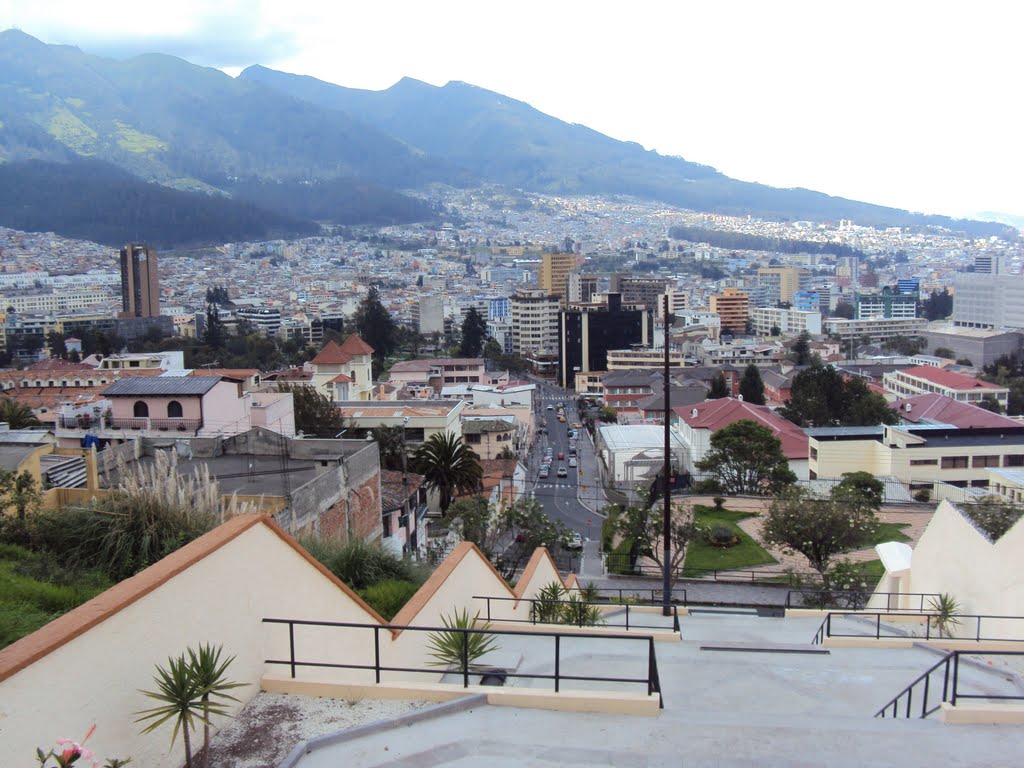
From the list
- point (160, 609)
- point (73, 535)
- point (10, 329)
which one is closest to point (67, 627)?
point (160, 609)

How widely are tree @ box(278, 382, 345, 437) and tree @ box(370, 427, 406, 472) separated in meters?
1.09

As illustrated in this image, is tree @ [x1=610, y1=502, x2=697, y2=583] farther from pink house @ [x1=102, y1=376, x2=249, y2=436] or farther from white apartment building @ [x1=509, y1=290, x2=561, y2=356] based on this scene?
white apartment building @ [x1=509, y1=290, x2=561, y2=356]

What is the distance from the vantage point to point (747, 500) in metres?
24.5

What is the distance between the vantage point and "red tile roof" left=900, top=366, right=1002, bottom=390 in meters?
49.7

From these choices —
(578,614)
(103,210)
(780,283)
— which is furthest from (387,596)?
(103,210)

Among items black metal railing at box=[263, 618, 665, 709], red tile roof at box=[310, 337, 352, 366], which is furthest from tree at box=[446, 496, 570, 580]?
red tile roof at box=[310, 337, 352, 366]

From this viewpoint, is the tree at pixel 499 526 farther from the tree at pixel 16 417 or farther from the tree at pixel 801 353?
the tree at pixel 801 353

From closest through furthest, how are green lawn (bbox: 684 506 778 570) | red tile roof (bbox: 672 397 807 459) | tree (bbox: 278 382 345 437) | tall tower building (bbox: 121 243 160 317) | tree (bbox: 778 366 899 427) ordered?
green lawn (bbox: 684 506 778 570), tree (bbox: 278 382 345 437), red tile roof (bbox: 672 397 807 459), tree (bbox: 778 366 899 427), tall tower building (bbox: 121 243 160 317)

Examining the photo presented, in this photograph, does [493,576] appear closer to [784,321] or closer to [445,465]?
[445,465]

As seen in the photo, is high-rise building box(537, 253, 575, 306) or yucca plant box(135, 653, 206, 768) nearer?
yucca plant box(135, 653, 206, 768)

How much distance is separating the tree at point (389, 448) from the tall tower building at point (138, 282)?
7942 cm

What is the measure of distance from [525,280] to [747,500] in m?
145

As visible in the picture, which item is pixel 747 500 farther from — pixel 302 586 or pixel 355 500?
pixel 302 586

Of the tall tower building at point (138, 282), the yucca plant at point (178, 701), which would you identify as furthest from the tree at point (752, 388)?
the tall tower building at point (138, 282)
